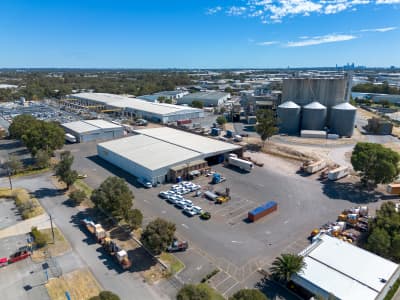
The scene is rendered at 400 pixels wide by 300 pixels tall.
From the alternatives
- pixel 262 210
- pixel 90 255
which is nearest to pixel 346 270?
pixel 262 210

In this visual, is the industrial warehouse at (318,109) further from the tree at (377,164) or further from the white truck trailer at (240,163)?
the tree at (377,164)

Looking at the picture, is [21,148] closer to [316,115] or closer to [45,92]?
[316,115]

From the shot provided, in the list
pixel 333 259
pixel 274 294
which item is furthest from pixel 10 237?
pixel 333 259

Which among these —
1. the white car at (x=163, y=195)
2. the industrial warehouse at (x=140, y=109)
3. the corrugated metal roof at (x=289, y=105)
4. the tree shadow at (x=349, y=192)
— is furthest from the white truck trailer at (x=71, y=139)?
the tree shadow at (x=349, y=192)

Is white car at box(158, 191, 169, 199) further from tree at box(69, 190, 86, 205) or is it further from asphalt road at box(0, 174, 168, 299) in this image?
asphalt road at box(0, 174, 168, 299)

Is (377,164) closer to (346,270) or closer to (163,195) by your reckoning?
(346,270)

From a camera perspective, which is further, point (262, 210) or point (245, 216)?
point (245, 216)

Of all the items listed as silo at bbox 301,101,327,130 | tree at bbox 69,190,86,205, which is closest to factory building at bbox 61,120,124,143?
tree at bbox 69,190,86,205
